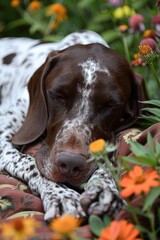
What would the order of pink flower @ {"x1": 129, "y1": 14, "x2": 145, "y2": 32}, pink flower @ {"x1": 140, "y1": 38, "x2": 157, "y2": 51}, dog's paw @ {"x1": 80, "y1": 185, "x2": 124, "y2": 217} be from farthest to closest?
1. pink flower @ {"x1": 129, "y1": 14, "x2": 145, "y2": 32}
2. pink flower @ {"x1": 140, "y1": 38, "x2": 157, "y2": 51}
3. dog's paw @ {"x1": 80, "y1": 185, "x2": 124, "y2": 217}

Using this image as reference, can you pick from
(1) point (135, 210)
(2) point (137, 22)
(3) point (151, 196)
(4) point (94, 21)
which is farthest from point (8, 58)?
(3) point (151, 196)

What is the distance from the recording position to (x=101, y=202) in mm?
2971

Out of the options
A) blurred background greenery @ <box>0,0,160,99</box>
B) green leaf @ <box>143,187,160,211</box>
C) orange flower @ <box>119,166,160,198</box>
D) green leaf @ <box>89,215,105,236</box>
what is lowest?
blurred background greenery @ <box>0,0,160,99</box>

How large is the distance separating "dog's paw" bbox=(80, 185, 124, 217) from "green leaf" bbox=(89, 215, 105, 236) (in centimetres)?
13

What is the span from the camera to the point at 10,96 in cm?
513

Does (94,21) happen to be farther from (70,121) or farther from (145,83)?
(70,121)

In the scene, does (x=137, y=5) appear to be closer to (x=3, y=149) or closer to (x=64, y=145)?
(x=3, y=149)

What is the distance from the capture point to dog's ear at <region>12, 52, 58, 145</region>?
165 inches

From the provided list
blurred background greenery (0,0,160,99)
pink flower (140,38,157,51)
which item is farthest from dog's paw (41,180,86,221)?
blurred background greenery (0,0,160,99)

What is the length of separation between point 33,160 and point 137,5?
2.29 m

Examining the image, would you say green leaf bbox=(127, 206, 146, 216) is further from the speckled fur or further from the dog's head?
the dog's head

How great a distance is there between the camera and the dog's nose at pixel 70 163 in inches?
137

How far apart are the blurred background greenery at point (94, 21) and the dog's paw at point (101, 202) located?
1.84 m

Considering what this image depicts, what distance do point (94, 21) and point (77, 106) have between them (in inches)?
104
